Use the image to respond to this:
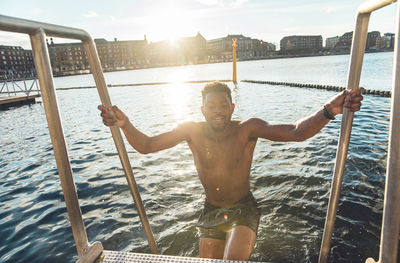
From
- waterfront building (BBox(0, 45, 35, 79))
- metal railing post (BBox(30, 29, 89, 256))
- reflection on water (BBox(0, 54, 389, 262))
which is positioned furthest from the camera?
waterfront building (BBox(0, 45, 35, 79))

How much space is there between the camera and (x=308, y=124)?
219cm

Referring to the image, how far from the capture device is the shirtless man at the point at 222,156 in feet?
8.33

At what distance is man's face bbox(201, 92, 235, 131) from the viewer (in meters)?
2.61

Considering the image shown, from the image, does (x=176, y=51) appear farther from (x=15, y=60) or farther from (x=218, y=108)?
(x=218, y=108)

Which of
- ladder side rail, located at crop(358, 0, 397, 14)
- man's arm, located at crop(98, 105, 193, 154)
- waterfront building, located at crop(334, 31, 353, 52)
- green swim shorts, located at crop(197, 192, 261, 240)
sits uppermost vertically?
waterfront building, located at crop(334, 31, 353, 52)

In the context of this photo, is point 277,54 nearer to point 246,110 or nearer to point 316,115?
point 246,110

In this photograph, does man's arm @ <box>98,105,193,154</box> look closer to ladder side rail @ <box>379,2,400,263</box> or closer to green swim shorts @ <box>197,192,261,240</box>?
green swim shorts @ <box>197,192,261,240</box>

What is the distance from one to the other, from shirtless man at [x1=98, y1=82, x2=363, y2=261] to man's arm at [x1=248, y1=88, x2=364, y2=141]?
0.03 feet

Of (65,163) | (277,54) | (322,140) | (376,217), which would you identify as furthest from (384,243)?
(277,54)

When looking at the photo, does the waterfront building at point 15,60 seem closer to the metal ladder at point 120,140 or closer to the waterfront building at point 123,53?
the waterfront building at point 123,53

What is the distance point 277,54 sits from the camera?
17025 cm

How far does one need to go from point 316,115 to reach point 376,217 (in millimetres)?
2866

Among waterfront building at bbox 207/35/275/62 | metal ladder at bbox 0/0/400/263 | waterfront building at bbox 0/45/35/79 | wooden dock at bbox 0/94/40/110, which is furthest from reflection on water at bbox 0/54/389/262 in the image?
waterfront building at bbox 207/35/275/62

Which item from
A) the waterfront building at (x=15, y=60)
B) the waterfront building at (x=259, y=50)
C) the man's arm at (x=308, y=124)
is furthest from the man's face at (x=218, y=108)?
the waterfront building at (x=259, y=50)
